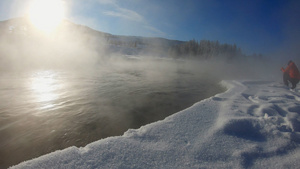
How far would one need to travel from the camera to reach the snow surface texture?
4.99ft

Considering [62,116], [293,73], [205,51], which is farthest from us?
[205,51]

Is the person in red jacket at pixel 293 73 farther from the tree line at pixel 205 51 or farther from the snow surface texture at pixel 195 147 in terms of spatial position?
the tree line at pixel 205 51

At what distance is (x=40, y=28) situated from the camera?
20.6 meters

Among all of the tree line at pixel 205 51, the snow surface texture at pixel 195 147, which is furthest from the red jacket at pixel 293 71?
the tree line at pixel 205 51

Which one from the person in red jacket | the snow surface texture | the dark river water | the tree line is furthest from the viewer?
the tree line

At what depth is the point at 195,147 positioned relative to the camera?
1812mm

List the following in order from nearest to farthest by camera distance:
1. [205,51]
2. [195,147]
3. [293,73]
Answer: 1. [195,147]
2. [293,73]
3. [205,51]

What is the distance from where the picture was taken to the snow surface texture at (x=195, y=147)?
4.99 feet

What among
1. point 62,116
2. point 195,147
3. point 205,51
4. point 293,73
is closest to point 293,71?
point 293,73

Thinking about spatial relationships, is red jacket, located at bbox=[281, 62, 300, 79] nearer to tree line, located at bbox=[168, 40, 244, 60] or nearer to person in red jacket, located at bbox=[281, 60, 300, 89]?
person in red jacket, located at bbox=[281, 60, 300, 89]

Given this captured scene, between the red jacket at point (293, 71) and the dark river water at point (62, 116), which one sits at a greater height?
the red jacket at point (293, 71)

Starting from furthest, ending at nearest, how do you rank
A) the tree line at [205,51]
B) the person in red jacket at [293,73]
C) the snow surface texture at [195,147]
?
1. the tree line at [205,51]
2. the person in red jacket at [293,73]
3. the snow surface texture at [195,147]

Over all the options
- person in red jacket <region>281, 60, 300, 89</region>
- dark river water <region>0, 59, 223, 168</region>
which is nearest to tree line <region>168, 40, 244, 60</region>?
person in red jacket <region>281, 60, 300, 89</region>

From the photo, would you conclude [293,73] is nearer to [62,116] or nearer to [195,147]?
[195,147]
